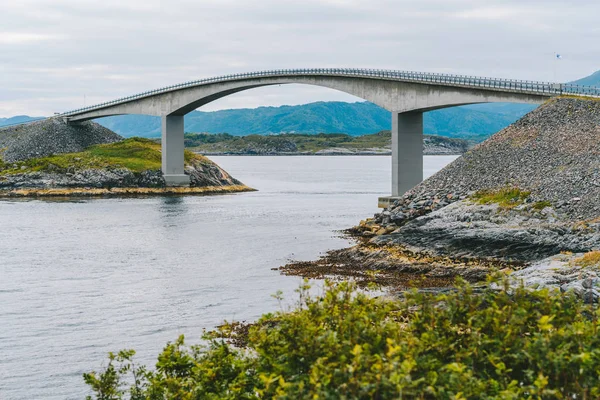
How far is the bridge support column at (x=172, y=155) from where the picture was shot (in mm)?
101062

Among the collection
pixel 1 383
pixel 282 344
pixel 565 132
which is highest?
pixel 565 132

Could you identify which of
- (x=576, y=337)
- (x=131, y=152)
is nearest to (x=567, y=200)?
(x=576, y=337)

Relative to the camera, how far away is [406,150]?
7056 centimetres

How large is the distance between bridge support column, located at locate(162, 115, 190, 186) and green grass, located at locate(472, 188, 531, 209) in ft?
203

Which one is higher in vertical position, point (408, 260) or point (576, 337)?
point (576, 337)

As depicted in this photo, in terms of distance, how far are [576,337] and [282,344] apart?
524cm

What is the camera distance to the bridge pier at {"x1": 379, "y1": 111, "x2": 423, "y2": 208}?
231 ft

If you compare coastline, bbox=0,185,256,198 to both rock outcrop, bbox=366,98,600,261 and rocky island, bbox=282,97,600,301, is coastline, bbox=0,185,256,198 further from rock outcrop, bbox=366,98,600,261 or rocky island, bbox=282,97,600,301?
rock outcrop, bbox=366,98,600,261

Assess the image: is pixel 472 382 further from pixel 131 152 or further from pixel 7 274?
pixel 131 152

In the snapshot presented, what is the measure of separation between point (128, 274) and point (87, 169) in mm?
63422

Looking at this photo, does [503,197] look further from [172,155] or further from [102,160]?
[102,160]

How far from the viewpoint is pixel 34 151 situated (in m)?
114

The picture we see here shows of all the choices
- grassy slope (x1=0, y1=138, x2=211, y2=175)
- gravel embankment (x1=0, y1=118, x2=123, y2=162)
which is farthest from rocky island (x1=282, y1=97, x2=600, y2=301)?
gravel embankment (x1=0, y1=118, x2=123, y2=162)

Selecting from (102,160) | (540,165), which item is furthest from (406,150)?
(102,160)
